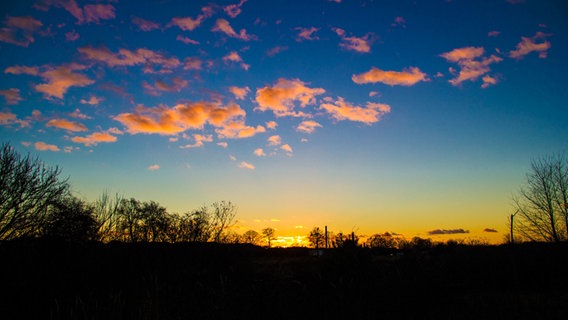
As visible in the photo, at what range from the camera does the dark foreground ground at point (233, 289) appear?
5941mm

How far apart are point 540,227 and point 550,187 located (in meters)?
3.60

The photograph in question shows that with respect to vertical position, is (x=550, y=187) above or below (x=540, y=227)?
above

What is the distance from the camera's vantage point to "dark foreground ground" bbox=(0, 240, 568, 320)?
5941 mm

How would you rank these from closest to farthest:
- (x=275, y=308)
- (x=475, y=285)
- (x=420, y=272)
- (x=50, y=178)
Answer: (x=275, y=308) → (x=420, y=272) → (x=475, y=285) → (x=50, y=178)

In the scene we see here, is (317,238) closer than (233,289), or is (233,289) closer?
(233,289)

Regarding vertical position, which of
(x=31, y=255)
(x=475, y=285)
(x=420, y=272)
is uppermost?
(x=31, y=255)

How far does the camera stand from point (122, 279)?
11453 mm

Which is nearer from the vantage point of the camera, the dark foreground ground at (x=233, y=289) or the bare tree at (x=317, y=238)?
the dark foreground ground at (x=233, y=289)

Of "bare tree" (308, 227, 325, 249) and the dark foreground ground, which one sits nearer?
the dark foreground ground

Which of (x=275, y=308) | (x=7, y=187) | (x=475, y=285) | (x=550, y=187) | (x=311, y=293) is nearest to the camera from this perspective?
(x=275, y=308)

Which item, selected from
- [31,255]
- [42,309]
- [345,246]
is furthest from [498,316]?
[31,255]

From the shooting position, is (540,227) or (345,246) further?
(540,227)

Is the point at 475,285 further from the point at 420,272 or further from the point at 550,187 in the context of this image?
the point at 550,187

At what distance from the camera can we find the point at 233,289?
20.7ft
